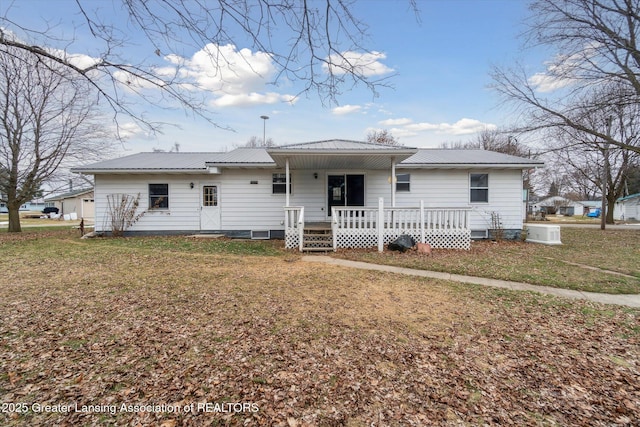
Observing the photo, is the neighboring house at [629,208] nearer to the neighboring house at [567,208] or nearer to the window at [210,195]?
the neighboring house at [567,208]

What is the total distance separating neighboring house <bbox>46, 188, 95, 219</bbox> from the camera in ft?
108

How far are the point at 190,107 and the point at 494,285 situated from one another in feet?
19.4

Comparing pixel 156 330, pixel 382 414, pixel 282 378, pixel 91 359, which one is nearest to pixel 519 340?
pixel 382 414

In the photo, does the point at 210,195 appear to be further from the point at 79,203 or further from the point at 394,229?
the point at 79,203

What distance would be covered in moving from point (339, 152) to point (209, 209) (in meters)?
6.47

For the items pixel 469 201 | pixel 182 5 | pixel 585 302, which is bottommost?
pixel 585 302

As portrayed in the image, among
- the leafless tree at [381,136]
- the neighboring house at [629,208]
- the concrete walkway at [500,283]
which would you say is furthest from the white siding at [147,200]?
the neighboring house at [629,208]

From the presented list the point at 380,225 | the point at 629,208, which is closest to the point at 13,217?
the point at 380,225

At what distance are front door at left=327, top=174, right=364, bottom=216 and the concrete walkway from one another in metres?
4.42

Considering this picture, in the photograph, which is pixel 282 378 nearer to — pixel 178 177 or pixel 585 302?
pixel 585 302

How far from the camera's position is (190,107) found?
9.69ft

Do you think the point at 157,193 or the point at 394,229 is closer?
the point at 394,229

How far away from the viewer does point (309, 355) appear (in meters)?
2.92

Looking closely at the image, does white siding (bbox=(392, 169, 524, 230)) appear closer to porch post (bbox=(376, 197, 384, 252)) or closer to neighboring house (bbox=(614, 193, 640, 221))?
porch post (bbox=(376, 197, 384, 252))
